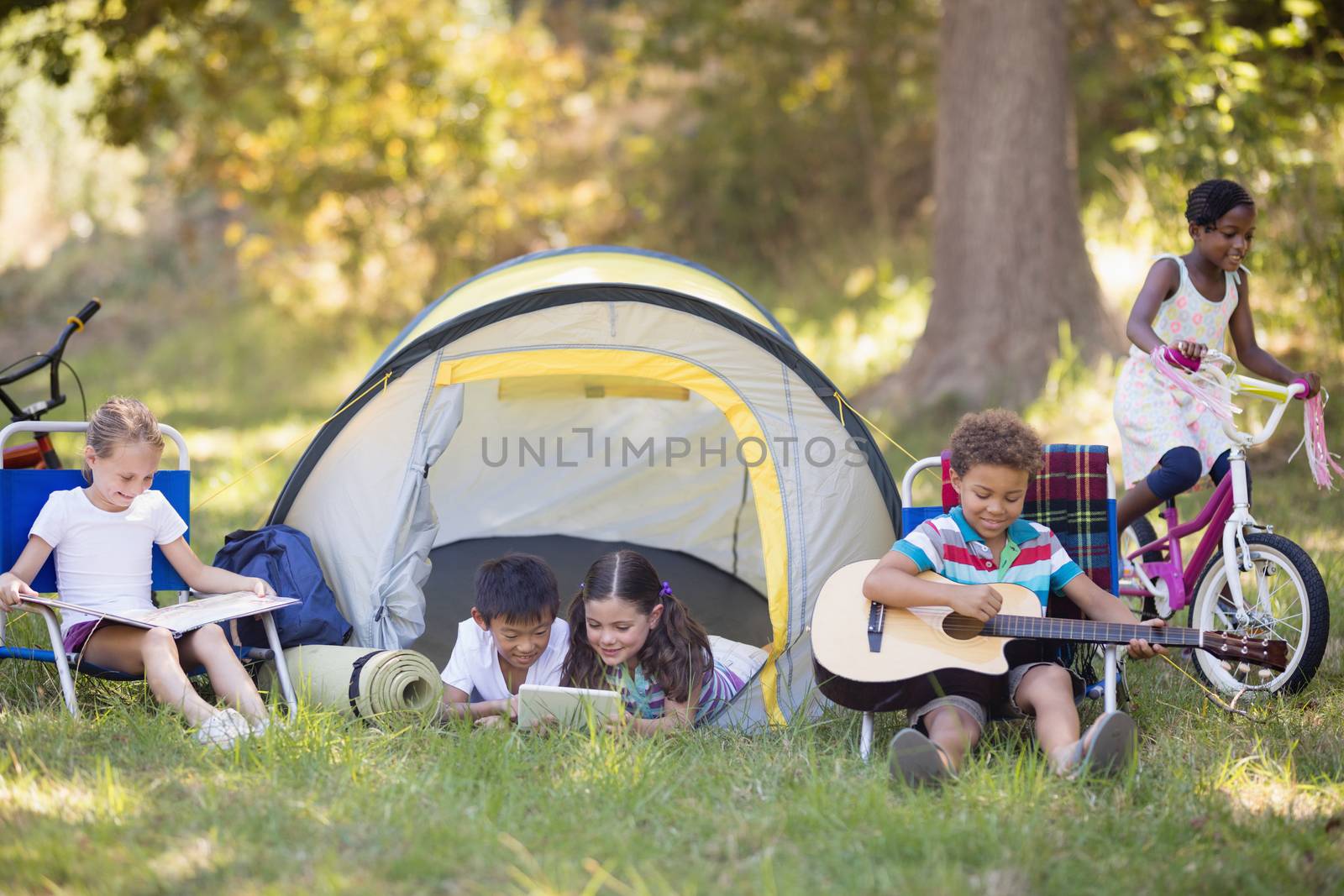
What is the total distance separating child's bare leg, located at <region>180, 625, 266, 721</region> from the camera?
3291 millimetres

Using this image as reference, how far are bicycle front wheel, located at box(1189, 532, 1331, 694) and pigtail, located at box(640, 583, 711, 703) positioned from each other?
140 cm

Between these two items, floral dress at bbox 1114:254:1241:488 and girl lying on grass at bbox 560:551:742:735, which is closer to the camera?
girl lying on grass at bbox 560:551:742:735

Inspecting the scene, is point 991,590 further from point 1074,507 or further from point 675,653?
point 675,653

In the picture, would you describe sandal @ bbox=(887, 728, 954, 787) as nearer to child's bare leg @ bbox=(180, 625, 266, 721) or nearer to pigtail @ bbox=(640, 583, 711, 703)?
pigtail @ bbox=(640, 583, 711, 703)

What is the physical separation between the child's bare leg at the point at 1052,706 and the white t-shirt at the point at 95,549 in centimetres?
258

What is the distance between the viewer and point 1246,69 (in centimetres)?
680

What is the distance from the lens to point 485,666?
3.54 meters

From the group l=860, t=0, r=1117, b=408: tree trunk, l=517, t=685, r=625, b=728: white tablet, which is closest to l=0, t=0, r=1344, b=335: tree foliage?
l=860, t=0, r=1117, b=408: tree trunk

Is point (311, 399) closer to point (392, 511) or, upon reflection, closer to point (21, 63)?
point (21, 63)

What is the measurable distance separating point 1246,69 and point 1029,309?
1783 mm

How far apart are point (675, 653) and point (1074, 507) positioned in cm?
125

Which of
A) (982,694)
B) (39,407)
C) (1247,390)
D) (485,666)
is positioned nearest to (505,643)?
(485,666)

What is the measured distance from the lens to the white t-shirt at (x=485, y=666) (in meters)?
3.54

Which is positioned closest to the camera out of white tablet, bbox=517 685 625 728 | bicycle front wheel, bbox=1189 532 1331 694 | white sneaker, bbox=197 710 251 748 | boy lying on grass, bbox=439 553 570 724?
white sneaker, bbox=197 710 251 748
